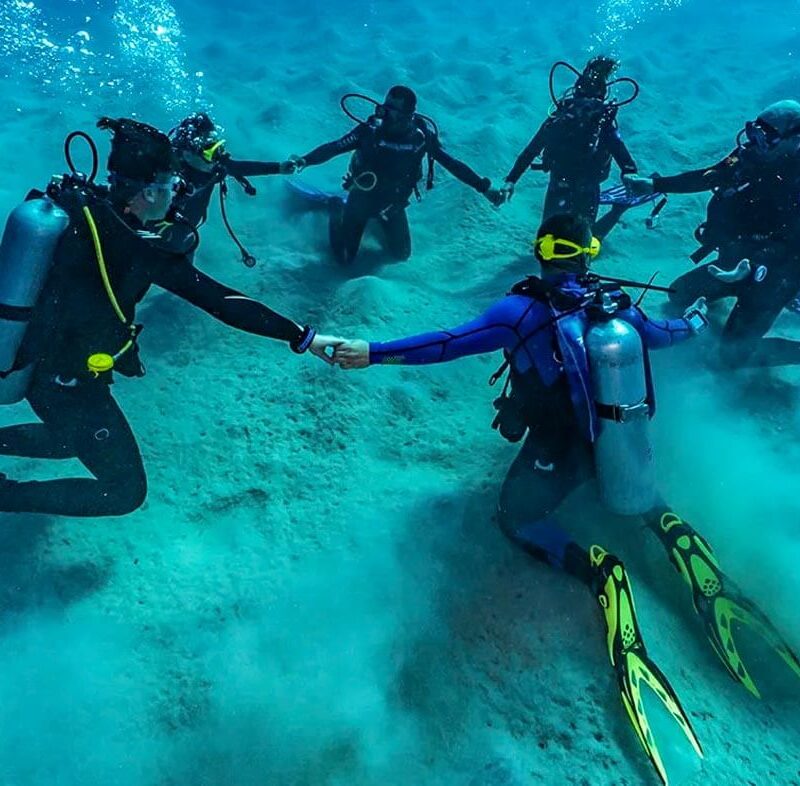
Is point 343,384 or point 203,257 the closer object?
point 343,384

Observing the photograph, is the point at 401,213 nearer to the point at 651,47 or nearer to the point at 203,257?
the point at 203,257

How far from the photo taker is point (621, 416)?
10.1ft

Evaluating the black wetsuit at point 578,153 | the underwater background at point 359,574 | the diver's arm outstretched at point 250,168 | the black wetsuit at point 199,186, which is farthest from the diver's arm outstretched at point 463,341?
the black wetsuit at point 578,153

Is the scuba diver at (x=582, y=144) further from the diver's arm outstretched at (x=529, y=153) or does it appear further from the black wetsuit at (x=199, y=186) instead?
the black wetsuit at (x=199, y=186)

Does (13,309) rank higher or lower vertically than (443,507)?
higher

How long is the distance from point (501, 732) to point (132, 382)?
419 cm

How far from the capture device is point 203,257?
7773 millimetres

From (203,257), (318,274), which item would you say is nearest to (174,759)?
(318,274)

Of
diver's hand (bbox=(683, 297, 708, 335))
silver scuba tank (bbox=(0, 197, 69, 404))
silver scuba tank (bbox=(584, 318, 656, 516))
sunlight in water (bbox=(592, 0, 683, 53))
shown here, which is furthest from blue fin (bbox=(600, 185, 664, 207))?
sunlight in water (bbox=(592, 0, 683, 53))

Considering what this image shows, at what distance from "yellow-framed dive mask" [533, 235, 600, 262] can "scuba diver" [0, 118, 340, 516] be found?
1.37 metres

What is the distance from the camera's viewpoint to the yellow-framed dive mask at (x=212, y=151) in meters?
5.88

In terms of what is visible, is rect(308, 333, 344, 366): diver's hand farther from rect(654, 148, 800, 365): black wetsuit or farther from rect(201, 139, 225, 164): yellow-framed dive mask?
rect(654, 148, 800, 365): black wetsuit

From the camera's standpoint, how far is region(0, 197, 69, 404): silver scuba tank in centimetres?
290

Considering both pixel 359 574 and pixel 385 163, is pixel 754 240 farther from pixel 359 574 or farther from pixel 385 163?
pixel 359 574
